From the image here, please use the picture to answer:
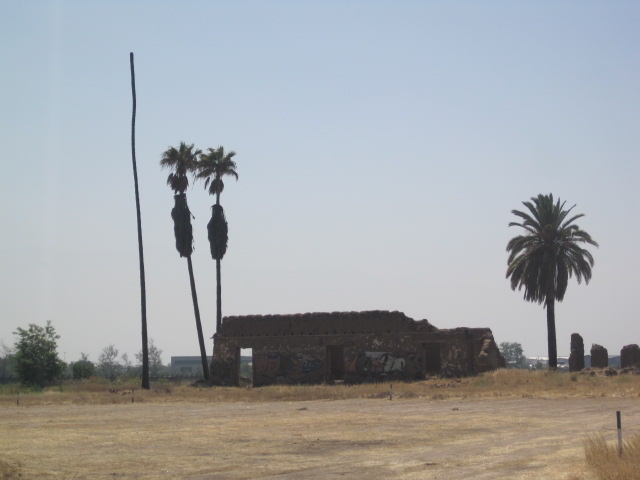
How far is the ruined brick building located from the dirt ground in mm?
12904

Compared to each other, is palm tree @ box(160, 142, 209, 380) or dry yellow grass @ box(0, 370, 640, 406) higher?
palm tree @ box(160, 142, 209, 380)

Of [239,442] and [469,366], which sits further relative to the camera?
[469,366]

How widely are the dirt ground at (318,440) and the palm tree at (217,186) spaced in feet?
89.0

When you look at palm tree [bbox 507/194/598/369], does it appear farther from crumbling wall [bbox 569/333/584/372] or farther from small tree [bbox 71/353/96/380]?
small tree [bbox 71/353/96/380]

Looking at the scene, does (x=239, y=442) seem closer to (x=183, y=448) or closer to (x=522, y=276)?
(x=183, y=448)

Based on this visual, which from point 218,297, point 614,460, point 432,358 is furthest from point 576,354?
point 614,460

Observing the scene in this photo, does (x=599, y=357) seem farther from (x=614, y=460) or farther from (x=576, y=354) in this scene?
(x=614, y=460)

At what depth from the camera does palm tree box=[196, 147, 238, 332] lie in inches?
2450

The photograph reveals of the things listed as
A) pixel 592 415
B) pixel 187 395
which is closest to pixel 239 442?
pixel 592 415

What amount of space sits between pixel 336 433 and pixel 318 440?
1704mm

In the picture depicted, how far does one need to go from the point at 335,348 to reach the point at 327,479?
114ft

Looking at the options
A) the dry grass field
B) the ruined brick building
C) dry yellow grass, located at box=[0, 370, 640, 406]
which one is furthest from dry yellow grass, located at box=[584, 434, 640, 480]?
the ruined brick building

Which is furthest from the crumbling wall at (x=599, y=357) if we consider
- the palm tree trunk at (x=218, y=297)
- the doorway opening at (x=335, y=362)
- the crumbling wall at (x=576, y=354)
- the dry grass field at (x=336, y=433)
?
the palm tree trunk at (x=218, y=297)

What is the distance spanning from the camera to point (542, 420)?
89.2ft
